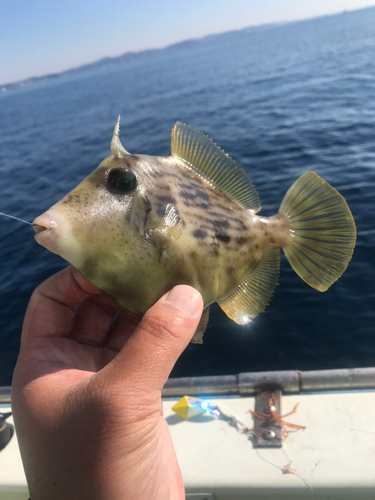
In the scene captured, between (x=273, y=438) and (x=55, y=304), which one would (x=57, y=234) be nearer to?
(x=55, y=304)

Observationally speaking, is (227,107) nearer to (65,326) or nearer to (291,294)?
(291,294)

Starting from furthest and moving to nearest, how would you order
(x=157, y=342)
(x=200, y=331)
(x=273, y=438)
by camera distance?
(x=273, y=438) → (x=200, y=331) → (x=157, y=342)

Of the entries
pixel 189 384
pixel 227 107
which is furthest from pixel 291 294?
pixel 227 107

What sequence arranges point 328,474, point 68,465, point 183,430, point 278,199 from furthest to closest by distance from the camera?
point 278,199 < point 183,430 < point 328,474 < point 68,465

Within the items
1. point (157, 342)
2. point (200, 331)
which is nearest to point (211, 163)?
point (200, 331)

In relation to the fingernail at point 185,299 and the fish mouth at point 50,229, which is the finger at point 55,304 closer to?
the fish mouth at point 50,229
